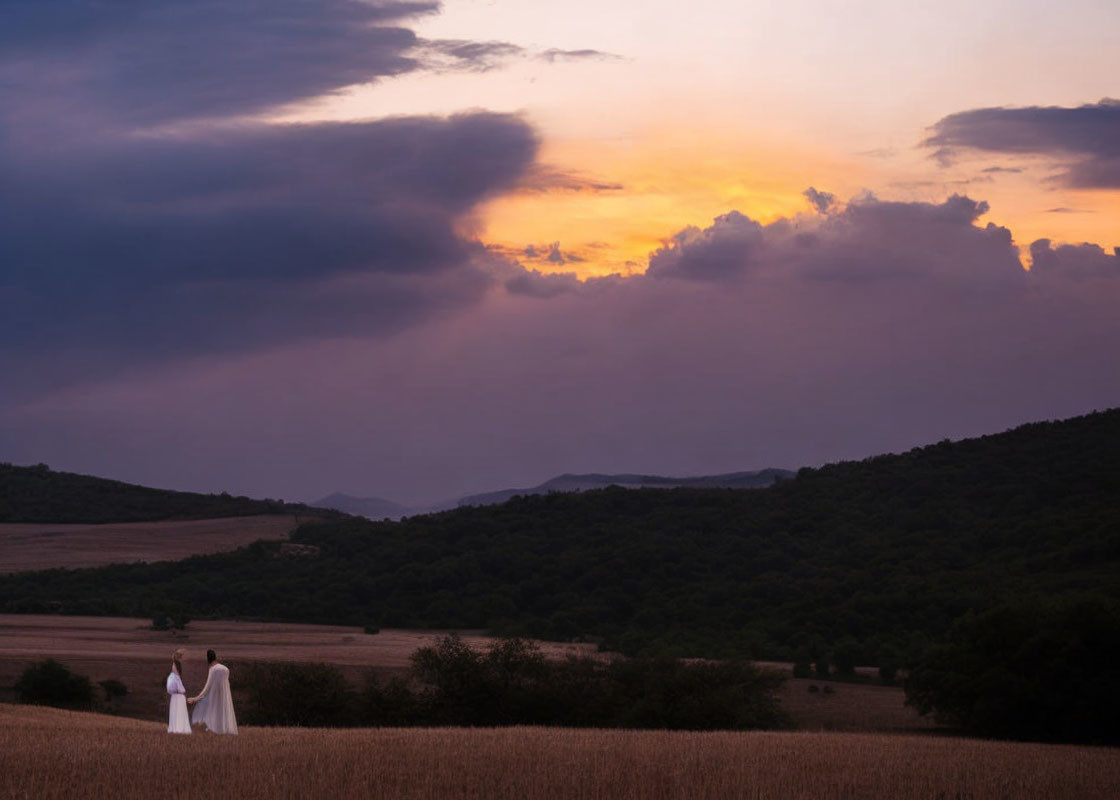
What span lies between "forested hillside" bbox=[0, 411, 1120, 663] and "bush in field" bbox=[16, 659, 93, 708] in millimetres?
29729

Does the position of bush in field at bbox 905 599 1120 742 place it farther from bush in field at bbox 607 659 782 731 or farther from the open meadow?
bush in field at bbox 607 659 782 731

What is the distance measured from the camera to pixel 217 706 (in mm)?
28609

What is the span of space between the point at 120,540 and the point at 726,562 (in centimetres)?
5709

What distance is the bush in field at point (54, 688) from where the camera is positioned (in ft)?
193

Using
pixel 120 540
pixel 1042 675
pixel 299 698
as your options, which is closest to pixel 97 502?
pixel 120 540

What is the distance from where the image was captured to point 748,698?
4925cm

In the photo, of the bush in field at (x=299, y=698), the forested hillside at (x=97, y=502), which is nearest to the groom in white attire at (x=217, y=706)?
the bush in field at (x=299, y=698)

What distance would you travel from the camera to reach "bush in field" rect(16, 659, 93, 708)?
5888 centimetres

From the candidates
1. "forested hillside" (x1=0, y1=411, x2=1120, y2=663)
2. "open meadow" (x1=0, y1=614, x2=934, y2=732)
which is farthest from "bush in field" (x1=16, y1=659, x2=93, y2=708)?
"forested hillside" (x1=0, y1=411, x2=1120, y2=663)

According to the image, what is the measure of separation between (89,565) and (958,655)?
88003mm

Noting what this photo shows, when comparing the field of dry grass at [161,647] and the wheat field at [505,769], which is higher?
the wheat field at [505,769]

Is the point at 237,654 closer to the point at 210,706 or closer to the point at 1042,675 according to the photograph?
the point at 1042,675

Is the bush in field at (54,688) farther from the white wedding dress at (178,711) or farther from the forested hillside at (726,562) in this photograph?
the white wedding dress at (178,711)

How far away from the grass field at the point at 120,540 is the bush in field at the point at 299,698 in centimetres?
6883
